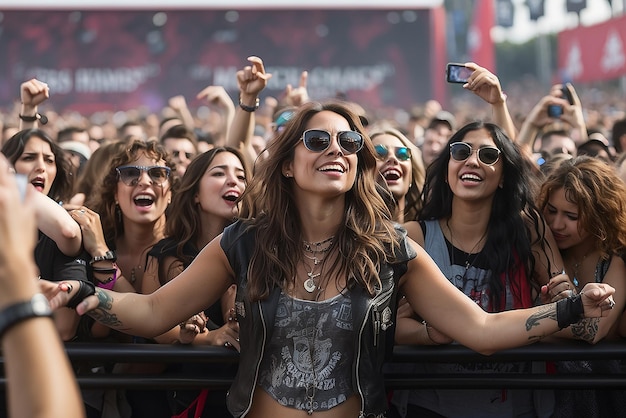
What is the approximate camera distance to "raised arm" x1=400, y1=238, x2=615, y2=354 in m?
3.14

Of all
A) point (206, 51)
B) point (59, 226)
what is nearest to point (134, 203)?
point (59, 226)

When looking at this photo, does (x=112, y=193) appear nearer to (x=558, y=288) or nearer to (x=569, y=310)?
(x=558, y=288)

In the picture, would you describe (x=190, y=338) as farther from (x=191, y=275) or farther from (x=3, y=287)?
(x=3, y=287)

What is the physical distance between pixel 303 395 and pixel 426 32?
29.3 meters

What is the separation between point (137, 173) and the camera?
15.0 ft

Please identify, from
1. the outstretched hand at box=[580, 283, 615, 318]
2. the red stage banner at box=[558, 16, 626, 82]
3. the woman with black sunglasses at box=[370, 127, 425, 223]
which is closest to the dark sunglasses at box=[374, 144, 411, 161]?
the woman with black sunglasses at box=[370, 127, 425, 223]

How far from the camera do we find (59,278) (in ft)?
11.9

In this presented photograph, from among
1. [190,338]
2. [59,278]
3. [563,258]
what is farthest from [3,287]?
[563,258]

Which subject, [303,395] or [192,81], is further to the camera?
[192,81]

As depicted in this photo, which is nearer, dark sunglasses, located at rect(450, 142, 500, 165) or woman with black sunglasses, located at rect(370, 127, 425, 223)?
dark sunglasses, located at rect(450, 142, 500, 165)

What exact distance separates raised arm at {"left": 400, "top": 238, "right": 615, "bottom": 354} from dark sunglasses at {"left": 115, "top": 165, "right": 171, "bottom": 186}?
5.93 ft

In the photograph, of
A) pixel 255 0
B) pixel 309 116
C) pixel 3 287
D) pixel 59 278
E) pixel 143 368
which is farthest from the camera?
pixel 255 0

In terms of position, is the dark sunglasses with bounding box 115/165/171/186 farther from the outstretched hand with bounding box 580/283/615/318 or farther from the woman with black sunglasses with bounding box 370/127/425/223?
the outstretched hand with bounding box 580/283/615/318

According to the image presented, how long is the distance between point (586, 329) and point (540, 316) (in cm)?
31
